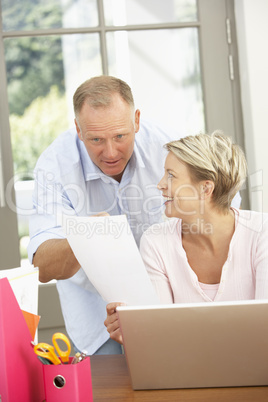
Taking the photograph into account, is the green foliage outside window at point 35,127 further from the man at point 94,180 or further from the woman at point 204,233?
the woman at point 204,233

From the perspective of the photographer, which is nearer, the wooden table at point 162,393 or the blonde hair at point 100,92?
the wooden table at point 162,393

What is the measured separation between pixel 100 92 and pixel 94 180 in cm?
37

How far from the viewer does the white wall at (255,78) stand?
2508mm

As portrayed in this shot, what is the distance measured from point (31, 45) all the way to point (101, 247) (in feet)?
5.11

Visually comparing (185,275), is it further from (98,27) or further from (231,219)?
(98,27)

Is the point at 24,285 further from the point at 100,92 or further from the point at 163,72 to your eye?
the point at 163,72

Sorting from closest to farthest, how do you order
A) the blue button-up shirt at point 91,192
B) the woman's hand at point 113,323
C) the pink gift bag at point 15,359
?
the pink gift bag at point 15,359
the woman's hand at point 113,323
the blue button-up shirt at point 91,192

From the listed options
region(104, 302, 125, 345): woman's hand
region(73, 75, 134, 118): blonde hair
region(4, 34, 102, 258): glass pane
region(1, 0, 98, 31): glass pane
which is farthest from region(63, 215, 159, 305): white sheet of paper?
region(1, 0, 98, 31): glass pane

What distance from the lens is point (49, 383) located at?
3.04 feet

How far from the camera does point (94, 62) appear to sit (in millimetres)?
2555

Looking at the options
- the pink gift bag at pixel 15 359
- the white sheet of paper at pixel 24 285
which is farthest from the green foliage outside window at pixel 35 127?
the pink gift bag at pixel 15 359

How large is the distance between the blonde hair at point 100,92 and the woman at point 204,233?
261 mm

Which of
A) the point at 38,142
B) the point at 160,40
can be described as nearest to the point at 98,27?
the point at 160,40

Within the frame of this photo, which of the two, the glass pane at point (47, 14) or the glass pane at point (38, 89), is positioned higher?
the glass pane at point (47, 14)
